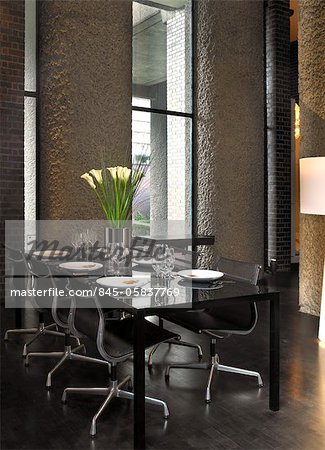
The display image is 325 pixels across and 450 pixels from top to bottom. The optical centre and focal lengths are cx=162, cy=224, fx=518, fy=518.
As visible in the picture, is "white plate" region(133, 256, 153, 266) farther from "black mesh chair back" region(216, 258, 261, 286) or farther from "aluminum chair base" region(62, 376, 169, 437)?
"aluminum chair base" region(62, 376, 169, 437)

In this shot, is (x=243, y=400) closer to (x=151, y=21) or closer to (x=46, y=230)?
(x=46, y=230)

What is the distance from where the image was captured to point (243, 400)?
3.00 metres

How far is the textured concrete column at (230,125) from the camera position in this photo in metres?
7.31

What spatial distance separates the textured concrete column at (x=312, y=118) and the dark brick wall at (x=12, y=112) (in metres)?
3.01

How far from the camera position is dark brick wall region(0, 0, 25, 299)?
5.61 metres

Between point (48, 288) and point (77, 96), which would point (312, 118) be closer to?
point (77, 96)

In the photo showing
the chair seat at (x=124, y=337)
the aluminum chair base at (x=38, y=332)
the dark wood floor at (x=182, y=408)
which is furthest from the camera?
the aluminum chair base at (x=38, y=332)

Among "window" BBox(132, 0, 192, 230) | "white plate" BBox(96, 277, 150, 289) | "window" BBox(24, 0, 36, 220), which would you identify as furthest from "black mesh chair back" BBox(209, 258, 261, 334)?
"window" BBox(132, 0, 192, 230)

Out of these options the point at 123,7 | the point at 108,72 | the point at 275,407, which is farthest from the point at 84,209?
the point at 275,407

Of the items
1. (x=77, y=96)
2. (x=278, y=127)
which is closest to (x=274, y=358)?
(x=77, y=96)

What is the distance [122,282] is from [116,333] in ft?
0.98

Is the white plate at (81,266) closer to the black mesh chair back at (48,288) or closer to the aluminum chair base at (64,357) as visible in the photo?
the black mesh chair back at (48,288)

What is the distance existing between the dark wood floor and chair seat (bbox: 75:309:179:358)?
0.41 meters

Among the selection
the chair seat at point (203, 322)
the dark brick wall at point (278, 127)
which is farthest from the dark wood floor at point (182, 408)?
the dark brick wall at point (278, 127)
